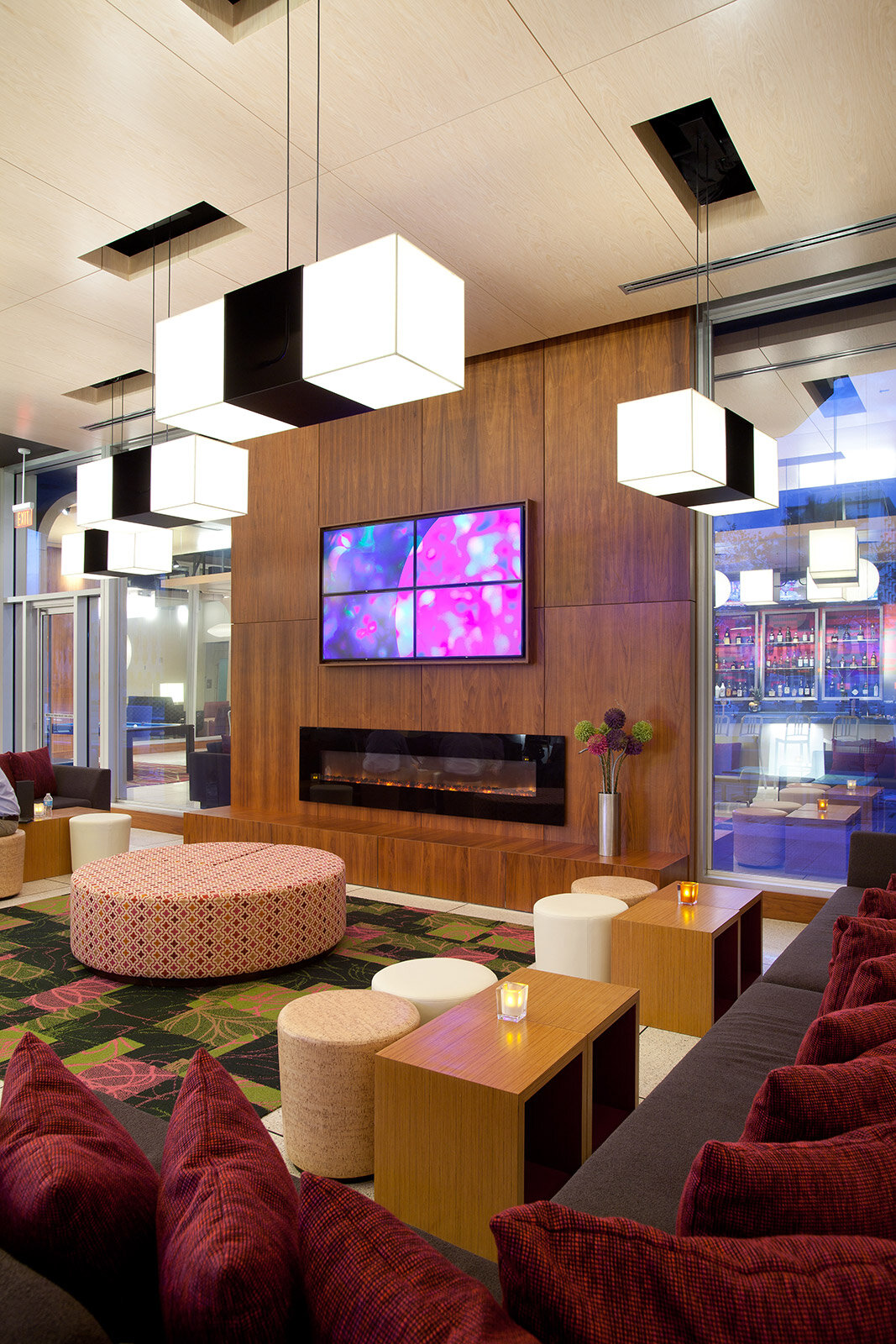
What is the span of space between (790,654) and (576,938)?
7.21ft

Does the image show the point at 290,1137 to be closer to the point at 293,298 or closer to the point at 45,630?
the point at 293,298

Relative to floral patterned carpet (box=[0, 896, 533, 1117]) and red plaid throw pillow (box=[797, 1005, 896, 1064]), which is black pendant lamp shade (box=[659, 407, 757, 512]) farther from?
red plaid throw pillow (box=[797, 1005, 896, 1064])

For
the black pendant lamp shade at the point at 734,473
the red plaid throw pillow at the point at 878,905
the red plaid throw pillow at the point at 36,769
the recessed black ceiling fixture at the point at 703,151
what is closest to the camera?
the red plaid throw pillow at the point at 878,905

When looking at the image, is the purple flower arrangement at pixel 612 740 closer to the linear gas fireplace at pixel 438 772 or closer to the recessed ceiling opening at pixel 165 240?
the linear gas fireplace at pixel 438 772

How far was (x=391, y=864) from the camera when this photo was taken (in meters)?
5.60

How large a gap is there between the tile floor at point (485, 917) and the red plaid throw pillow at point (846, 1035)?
4.46 feet

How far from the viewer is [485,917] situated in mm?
4980

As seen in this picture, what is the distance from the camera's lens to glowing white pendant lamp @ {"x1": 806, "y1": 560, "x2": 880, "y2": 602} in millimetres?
4641

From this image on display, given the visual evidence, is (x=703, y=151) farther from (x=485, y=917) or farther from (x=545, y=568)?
(x=485, y=917)

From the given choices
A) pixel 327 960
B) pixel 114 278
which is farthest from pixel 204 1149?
pixel 114 278

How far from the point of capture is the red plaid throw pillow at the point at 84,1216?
3.11 ft

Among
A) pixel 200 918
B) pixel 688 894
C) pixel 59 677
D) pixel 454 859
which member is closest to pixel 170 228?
pixel 200 918

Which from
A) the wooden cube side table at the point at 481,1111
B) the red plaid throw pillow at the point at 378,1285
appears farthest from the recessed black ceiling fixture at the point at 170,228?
the red plaid throw pillow at the point at 378,1285

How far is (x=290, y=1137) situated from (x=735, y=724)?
138 inches
